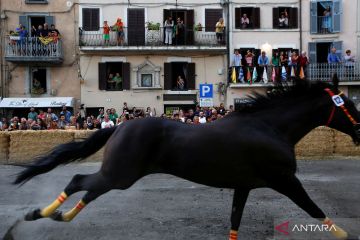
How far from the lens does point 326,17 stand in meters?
30.7

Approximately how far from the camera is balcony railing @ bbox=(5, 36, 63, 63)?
28.7 metres

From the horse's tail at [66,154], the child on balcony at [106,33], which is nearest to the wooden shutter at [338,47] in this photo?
the child on balcony at [106,33]

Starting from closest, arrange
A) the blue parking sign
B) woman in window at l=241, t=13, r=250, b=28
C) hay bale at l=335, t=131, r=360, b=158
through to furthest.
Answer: the blue parking sign, hay bale at l=335, t=131, r=360, b=158, woman in window at l=241, t=13, r=250, b=28

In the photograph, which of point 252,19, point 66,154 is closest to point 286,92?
point 66,154

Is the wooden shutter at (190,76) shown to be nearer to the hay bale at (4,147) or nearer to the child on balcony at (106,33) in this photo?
the child on balcony at (106,33)

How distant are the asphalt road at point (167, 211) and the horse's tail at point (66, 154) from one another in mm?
597

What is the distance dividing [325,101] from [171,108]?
2425 centimetres

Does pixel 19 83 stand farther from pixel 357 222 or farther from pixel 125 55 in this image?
pixel 357 222

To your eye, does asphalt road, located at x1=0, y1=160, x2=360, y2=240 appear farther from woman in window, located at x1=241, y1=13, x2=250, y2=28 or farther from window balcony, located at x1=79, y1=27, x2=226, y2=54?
woman in window, located at x1=241, y1=13, x2=250, y2=28

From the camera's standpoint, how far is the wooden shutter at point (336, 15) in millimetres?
30422

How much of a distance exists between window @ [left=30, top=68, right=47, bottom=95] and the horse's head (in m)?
26.0

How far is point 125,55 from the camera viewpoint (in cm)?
3000

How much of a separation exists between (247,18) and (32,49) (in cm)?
1361

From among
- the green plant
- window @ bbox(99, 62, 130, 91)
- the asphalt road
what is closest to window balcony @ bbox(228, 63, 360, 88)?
the green plant
